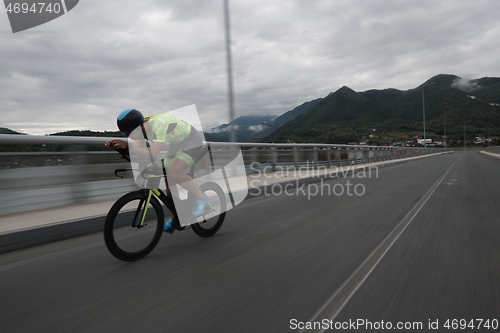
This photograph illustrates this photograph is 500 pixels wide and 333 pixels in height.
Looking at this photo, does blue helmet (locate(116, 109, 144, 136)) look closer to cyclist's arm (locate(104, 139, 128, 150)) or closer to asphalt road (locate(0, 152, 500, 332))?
cyclist's arm (locate(104, 139, 128, 150))

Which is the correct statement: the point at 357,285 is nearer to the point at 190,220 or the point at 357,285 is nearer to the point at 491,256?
the point at 491,256

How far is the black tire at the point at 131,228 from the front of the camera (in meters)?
3.66

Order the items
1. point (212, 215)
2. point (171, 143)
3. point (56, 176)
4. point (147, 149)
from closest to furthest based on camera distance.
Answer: point (147, 149) → point (171, 143) → point (212, 215) → point (56, 176)

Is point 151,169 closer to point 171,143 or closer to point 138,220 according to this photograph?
point 171,143

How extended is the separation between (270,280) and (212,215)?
1.83m

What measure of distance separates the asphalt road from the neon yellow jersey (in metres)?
1.34

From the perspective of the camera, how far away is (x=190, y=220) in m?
4.47

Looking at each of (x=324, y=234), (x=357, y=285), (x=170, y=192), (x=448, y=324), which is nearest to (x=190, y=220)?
(x=170, y=192)

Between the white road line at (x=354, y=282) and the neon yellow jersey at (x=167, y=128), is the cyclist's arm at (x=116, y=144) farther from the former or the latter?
the white road line at (x=354, y=282)

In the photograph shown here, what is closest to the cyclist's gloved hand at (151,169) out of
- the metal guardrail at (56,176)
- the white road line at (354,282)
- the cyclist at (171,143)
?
the cyclist at (171,143)

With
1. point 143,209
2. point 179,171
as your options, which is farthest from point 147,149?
point 143,209

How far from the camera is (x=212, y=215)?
4.90 meters

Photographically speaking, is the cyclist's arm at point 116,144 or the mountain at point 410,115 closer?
the cyclist's arm at point 116,144

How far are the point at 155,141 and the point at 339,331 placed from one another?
2598mm
